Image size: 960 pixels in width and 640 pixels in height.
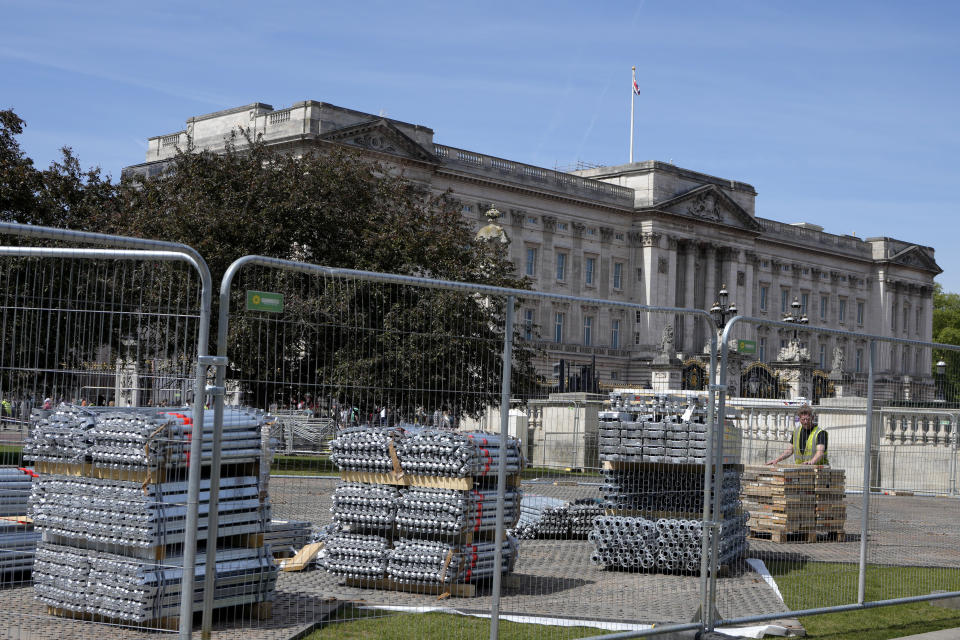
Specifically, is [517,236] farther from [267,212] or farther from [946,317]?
[946,317]

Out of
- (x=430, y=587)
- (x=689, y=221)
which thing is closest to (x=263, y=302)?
(x=430, y=587)

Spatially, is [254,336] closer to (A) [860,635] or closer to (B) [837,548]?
(A) [860,635]

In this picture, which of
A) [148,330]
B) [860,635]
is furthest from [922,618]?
[148,330]

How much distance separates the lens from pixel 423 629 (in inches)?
364

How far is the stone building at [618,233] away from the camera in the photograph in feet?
220

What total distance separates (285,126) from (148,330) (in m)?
57.2

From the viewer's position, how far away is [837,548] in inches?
635

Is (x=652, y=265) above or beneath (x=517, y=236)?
beneath

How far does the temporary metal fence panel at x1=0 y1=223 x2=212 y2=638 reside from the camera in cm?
799

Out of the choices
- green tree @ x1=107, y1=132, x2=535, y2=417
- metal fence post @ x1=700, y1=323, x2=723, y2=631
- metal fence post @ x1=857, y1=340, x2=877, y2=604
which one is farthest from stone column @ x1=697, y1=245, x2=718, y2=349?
metal fence post @ x1=700, y1=323, x2=723, y2=631

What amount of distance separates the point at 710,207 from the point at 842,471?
3065 inches

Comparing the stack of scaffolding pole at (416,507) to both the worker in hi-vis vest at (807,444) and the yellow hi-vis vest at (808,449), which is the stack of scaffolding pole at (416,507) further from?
the yellow hi-vis vest at (808,449)

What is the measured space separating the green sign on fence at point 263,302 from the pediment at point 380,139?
54.9m

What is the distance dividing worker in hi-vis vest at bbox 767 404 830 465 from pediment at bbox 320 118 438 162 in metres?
47.6
